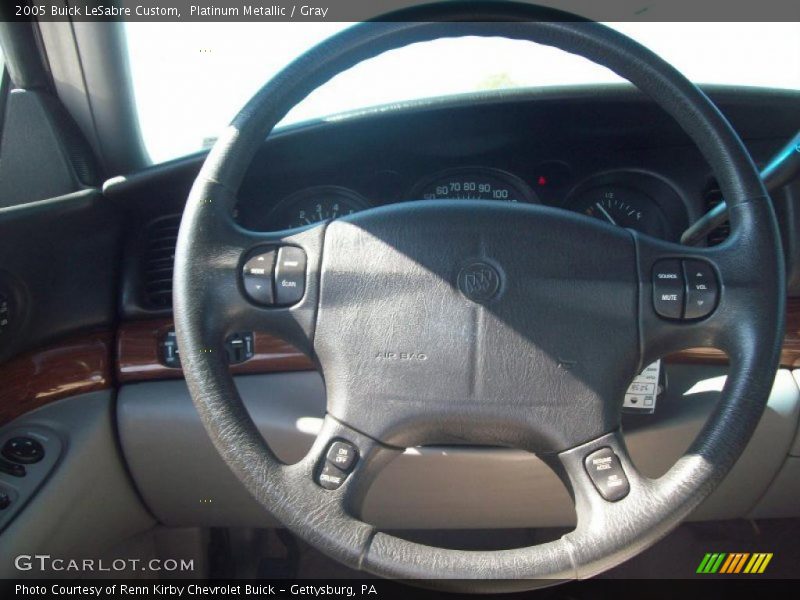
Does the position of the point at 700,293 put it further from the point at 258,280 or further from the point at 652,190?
the point at 652,190

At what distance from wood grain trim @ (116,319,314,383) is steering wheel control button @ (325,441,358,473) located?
0.60 m

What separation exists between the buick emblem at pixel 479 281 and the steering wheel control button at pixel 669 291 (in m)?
0.22

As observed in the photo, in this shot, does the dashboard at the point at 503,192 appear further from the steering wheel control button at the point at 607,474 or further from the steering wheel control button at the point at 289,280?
the steering wheel control button at the point at 607,474

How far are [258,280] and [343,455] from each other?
0.89 ft

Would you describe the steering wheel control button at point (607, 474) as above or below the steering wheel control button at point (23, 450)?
above

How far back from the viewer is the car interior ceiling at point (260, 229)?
1.46 metres

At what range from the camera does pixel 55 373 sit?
1.51 meters

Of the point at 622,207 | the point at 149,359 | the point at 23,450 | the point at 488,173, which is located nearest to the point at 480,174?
the point at 488,173

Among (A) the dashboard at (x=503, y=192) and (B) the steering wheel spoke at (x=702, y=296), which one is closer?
(B) the steering wheel spoke at (x=702, y=296)

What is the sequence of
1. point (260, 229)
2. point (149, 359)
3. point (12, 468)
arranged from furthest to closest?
point (260, 229), point (149, 359), point (12, 468)

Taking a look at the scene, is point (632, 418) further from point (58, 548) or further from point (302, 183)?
point (58, 548)

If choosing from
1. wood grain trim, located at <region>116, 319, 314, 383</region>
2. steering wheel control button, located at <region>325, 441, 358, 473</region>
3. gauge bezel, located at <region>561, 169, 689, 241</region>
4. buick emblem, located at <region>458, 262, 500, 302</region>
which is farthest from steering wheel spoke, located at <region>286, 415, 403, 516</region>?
gauge bezel, located at <region>561, 169, 689, 241</region>

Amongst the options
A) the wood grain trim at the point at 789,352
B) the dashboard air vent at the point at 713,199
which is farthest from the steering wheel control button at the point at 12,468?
the dashboard air vent at the point at 713,199

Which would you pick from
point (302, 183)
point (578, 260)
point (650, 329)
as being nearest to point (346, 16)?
point (302, 183)
